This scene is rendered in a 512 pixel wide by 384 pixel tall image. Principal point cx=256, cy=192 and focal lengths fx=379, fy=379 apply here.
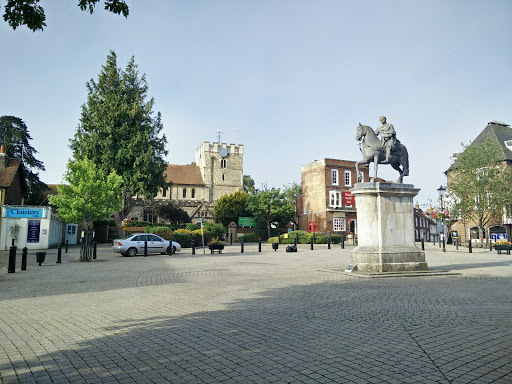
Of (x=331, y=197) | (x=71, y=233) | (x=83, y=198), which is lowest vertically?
(x=71, y=233)

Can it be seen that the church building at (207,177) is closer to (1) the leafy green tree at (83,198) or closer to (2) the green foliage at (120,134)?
(2) the green foliage at (120,134)

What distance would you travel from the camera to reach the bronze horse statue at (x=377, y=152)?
1304cm

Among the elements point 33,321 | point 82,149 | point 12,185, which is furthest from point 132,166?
point 33,321

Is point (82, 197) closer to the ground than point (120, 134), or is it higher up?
closer to the ground

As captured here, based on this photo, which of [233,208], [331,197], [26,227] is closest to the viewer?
[26,227]

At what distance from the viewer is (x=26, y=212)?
31297 millimetres

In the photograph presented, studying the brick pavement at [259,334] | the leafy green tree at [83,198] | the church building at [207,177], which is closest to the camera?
the brick pavement at [259,334]

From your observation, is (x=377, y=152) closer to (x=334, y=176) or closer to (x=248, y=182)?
(x=334, y=176)

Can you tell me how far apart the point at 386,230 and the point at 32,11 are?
1092 cm

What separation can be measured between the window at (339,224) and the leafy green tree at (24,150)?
123ft

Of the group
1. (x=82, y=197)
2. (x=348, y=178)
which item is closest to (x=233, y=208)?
(x=348, y=178)

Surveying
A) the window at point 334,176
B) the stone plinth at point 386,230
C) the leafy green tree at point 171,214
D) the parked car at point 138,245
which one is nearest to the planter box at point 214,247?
the parked car at point 138,245

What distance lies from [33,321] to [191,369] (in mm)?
3858

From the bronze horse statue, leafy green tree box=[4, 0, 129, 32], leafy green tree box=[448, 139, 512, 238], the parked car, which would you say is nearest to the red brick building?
leafy green tree box=[448, 139, 512, 238]
